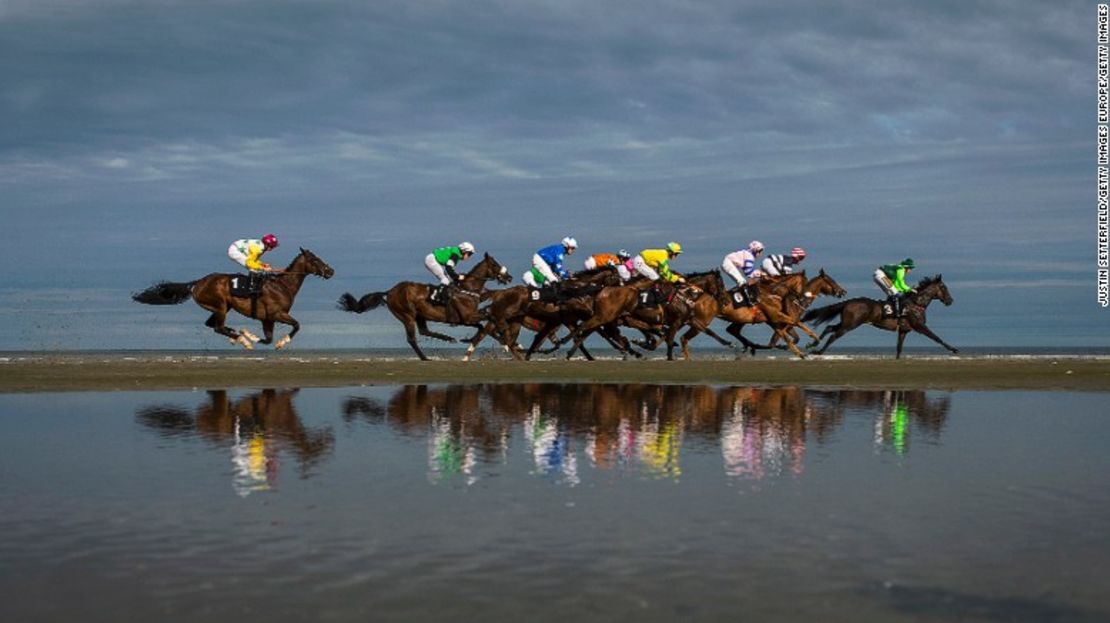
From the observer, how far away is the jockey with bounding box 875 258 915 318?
4503 centimetres

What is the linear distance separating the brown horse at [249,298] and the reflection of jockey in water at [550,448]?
21569 mm

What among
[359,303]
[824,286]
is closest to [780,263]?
[824,286]

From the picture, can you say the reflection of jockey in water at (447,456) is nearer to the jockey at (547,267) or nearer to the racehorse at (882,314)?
the jockey at (547,267)

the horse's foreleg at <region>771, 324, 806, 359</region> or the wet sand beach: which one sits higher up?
the horse's foreleg at <region>771, 324, 806, 359</region>

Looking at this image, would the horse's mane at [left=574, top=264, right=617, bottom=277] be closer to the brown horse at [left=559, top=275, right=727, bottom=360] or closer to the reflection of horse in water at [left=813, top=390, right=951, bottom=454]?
the brown horse at [left=559, top=275, right=727, bottom=360]

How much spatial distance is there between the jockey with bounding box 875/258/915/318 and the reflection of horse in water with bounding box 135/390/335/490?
26592mm

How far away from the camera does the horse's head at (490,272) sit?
40375 millimetres

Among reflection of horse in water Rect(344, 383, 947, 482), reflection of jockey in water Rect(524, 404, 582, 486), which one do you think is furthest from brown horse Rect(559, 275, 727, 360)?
reflection of jockey in water Rect(524, 404, 582, 486)

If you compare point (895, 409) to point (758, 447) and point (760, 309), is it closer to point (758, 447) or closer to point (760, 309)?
point (758, 447)

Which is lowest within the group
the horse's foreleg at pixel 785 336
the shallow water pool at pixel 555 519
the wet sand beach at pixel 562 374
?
the shallow water pool at pixel 555 519

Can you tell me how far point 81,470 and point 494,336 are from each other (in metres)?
28.4

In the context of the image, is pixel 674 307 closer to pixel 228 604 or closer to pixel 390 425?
pixel 390 425

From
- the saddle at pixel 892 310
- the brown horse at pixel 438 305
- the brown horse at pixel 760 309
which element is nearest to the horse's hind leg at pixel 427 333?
the brown horse at pixel 438 305

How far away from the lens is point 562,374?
107 feet
